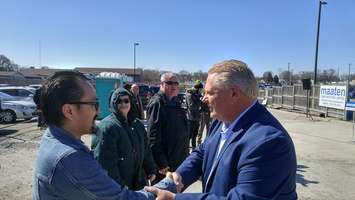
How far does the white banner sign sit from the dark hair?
75.1 feet

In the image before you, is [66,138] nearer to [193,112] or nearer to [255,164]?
[255,164]

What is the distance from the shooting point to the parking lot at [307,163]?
7441 millimetres

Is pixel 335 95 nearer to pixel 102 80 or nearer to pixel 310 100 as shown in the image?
pixel 310 100

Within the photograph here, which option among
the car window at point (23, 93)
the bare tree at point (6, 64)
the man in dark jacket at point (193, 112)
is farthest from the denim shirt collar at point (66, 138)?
the bare tree at point (6, 64)

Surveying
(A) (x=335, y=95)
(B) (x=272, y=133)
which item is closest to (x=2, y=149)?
(B) (x=272, y=133)

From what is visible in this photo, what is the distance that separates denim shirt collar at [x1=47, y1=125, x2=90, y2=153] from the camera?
195 centimetres

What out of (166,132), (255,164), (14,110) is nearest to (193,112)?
(166,132)

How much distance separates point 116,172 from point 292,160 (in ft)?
6.96

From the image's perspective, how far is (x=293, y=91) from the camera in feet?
104

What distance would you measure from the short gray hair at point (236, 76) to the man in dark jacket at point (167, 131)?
8.83 ft

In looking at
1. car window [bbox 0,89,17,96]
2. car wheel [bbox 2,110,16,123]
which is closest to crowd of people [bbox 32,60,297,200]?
car wheel [bbox 2,110,16,123]

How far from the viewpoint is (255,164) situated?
203cm

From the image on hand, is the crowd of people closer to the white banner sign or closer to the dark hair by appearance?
the dark hair

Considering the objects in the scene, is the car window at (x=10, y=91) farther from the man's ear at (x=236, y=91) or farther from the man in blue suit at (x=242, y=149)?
the man's ear at (x=236, y=91)
